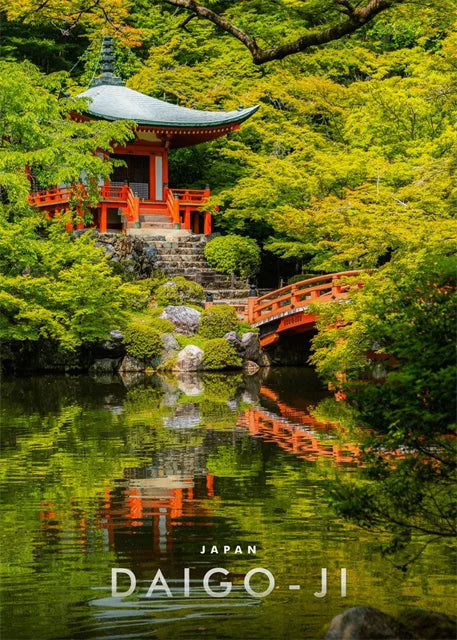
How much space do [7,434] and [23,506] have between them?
4564 mm

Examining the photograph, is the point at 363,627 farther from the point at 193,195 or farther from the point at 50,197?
the point at 193,195

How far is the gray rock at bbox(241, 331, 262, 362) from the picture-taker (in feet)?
75.6

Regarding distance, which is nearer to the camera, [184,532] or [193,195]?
[184,532]

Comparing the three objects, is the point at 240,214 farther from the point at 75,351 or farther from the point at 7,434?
the point at 7,434

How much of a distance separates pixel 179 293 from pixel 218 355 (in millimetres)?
2635

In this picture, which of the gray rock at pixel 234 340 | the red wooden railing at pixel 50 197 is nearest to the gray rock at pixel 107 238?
the red wooden railing at pixel 50 197

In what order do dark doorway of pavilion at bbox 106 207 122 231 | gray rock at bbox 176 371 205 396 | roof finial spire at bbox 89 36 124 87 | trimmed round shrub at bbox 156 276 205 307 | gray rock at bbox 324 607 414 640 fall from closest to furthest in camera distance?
gray rock at bbox 324 607 414 640 → gray rock at bbox 176 371 205 396 → trimmed round shrub at bbox 156 276 205 307 → dark doorway of pavilion at bbox 106 207 122 231 → roof finial spire at bbox 89 36 124 87

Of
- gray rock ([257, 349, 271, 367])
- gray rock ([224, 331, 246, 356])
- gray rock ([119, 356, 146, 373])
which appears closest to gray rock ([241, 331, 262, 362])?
gray rock ([224, 331, 246, 356])

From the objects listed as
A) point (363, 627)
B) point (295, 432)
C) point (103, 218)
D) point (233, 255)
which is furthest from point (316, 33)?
point (103, 218)

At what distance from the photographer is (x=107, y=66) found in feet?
98.7

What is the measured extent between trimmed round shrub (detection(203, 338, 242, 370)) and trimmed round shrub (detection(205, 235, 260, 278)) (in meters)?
4.08

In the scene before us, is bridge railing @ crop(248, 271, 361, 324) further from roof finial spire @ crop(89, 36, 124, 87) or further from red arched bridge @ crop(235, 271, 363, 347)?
roof finial spire @ crop(89, 36, 124, 87)

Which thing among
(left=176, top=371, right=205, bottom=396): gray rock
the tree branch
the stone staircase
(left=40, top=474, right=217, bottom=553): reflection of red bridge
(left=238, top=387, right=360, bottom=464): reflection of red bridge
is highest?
the stone staircase

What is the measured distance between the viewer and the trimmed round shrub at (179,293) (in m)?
24.1
